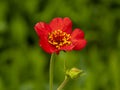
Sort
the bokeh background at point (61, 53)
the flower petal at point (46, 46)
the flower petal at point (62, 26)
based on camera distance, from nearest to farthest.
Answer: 1. the flower petal at point (46, 46)
2. the flower petal at point (62, 26)
3. the bokeh background at point (61, 53)

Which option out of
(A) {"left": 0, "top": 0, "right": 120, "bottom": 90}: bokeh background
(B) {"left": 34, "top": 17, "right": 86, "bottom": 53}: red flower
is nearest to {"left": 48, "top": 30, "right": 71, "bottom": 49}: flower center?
(B) {"left": 34, "top": 17, "right": 86, "bottom": 53}: red flower

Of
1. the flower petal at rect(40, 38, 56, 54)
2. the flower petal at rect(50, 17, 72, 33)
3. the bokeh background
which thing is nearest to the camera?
the flower petal at rect(40, 38, 56, 54)

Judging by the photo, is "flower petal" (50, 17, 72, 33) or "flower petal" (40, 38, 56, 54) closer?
"flower petal" (40, 38, 56, 54)

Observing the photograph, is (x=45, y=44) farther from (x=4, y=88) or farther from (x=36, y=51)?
(x=36, y=51)

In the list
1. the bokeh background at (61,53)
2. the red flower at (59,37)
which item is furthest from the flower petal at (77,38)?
the bokeh background at (61,53)

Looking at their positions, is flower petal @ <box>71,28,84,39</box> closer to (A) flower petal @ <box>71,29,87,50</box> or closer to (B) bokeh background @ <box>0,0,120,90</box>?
(A) flower petal @ <box>71,29,87,50</box>

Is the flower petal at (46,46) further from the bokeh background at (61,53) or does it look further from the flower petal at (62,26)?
the bokeh background at (61,53)

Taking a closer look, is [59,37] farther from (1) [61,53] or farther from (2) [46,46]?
(1) [61,53]
